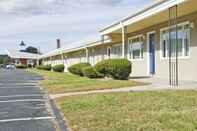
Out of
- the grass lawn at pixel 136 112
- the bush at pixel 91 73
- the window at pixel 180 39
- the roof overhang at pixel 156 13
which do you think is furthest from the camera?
the bush at pixel 91 73

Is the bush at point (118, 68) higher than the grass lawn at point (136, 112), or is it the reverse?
the bush at point (118, 68)

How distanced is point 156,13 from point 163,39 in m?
4.01

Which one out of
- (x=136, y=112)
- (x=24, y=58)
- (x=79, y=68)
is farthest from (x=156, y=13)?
(x=24, y=58)

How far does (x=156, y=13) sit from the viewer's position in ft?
67.6

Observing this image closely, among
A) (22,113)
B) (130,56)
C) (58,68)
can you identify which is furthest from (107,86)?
(58,68)

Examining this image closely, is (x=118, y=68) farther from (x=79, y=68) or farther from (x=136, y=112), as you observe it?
(x=136, y=112)

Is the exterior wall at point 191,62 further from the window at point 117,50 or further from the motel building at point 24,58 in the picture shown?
the motel building at point 24,58

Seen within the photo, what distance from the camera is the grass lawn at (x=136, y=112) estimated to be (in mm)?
8961

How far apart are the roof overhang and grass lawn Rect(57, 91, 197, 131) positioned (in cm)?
528

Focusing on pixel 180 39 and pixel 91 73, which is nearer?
pixel 180 39

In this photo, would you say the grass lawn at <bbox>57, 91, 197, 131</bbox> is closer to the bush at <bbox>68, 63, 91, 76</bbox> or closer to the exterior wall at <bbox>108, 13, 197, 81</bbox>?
the exterior wall at <bbox>108, 13, 197, 81</bbox>

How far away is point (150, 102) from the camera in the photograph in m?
12.4

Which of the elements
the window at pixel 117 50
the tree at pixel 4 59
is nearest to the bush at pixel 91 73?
the window at pixel 117 50

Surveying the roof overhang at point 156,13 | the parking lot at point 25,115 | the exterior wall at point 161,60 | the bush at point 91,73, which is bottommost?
the parking lot at point 25,115
